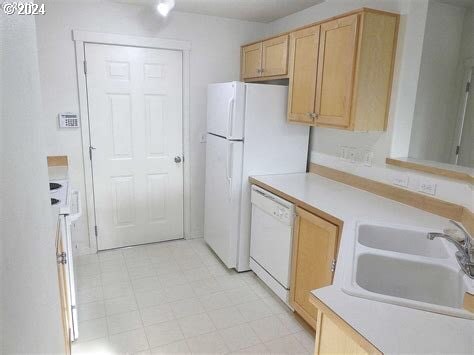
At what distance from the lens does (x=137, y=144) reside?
10.9ft

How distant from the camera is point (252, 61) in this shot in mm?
3281

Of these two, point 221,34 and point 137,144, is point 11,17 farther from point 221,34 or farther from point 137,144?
point 221,34

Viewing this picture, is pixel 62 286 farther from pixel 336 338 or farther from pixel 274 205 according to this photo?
pixel 274 205

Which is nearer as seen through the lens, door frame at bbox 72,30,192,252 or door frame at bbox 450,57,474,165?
door frame at bbox 450,57,474,165

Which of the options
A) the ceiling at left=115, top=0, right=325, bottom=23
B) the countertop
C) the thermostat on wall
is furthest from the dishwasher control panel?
the thermostat on wall

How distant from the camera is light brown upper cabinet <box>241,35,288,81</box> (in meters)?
2.80

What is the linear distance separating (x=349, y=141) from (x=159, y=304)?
6.30 ft

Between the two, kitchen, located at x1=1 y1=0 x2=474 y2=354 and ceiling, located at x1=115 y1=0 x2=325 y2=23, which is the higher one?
ceiling, located at x1=115 y1=0 x2=325 y2=23

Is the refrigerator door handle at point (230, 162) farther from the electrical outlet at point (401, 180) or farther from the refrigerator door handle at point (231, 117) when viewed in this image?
the electrical outlet at point (401, 180)

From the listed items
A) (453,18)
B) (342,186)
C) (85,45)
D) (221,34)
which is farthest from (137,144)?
(453,18)

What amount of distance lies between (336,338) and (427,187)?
55.3 inches

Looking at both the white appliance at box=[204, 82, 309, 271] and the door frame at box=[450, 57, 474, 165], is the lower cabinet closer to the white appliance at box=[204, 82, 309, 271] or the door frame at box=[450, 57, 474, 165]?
the white appliance at box=[204, 82, 309, 271]

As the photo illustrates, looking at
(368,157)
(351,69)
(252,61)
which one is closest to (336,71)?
(351,69)

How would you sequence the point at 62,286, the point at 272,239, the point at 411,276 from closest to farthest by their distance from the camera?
the point at 411,276, the point at 62,286, the point at 272,239
